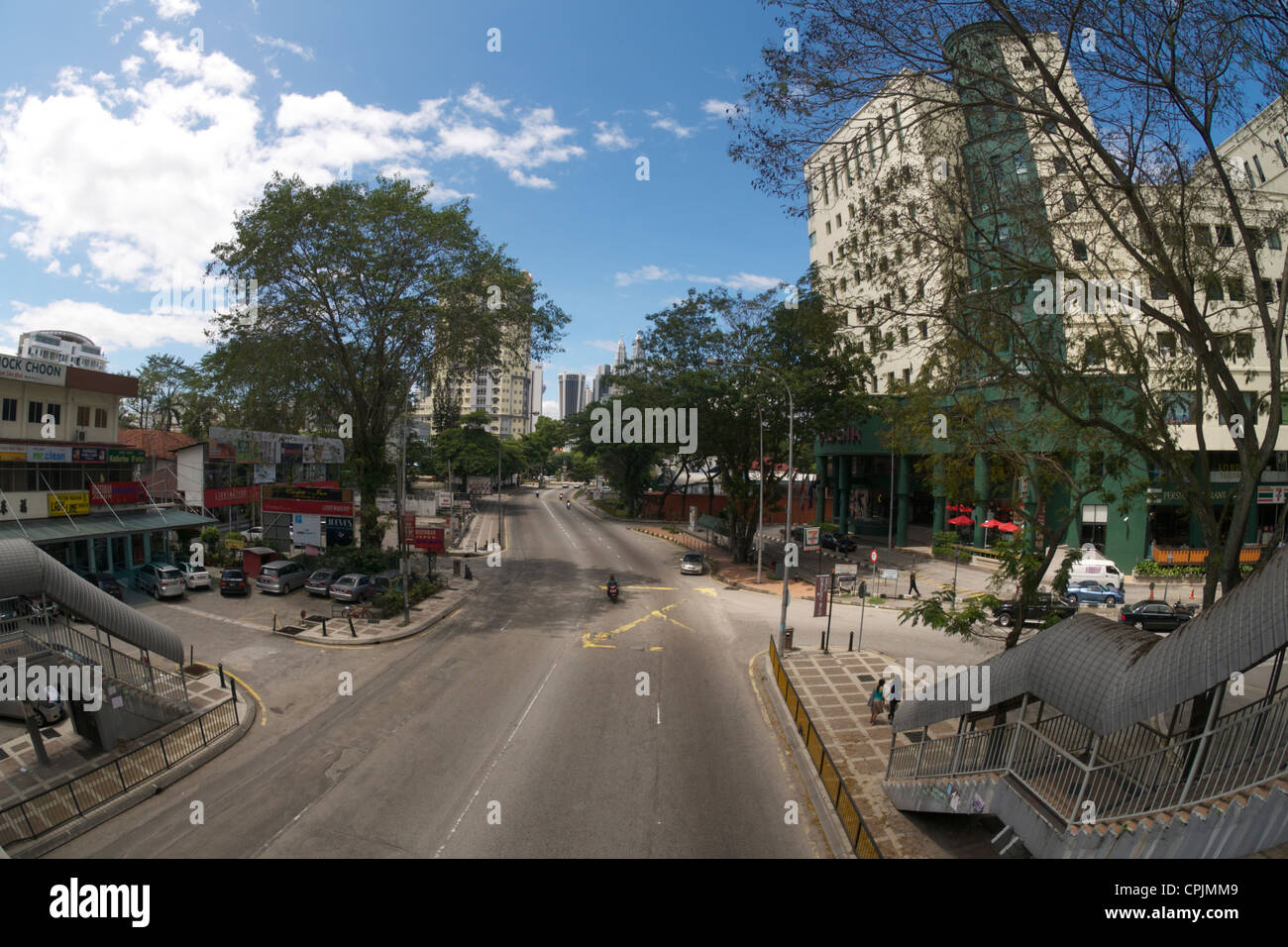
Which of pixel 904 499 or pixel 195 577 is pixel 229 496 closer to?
pixel 195 577

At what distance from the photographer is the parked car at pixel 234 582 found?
89.6 ft

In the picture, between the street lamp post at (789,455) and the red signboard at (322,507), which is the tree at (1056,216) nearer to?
the street lamp post at (789,455)

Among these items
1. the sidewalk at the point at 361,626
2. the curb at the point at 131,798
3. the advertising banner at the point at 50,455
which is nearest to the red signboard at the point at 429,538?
the sidewalk at the point at 361,626

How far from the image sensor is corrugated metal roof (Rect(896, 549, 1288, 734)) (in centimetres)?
640

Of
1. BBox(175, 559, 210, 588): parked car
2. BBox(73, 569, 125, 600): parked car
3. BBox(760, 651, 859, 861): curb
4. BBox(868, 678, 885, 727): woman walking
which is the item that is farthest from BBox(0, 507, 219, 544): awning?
BBox(868, 678, 885, 727): woman walking

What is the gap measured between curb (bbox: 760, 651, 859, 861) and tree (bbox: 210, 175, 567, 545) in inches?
942

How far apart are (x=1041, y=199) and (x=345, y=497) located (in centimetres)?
3246

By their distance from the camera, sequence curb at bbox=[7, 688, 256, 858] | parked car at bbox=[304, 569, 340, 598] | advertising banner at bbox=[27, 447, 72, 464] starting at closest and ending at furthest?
1. curb at bbox=[7, 688, 256, 858]
2. advertising banner at bbox=[27, 447, 72, 464]
3. parked car at bbox=[304, 569, 340, 598]

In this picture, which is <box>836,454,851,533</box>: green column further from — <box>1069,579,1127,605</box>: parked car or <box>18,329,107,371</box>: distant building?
<box>18,329,107,371</box>: distant building

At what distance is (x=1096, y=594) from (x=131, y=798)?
34.9m

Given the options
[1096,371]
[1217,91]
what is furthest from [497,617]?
[1217,91]

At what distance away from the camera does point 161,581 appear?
26391 millimetres

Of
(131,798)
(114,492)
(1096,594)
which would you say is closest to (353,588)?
(114,492)

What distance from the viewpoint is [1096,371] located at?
12.2 meters
